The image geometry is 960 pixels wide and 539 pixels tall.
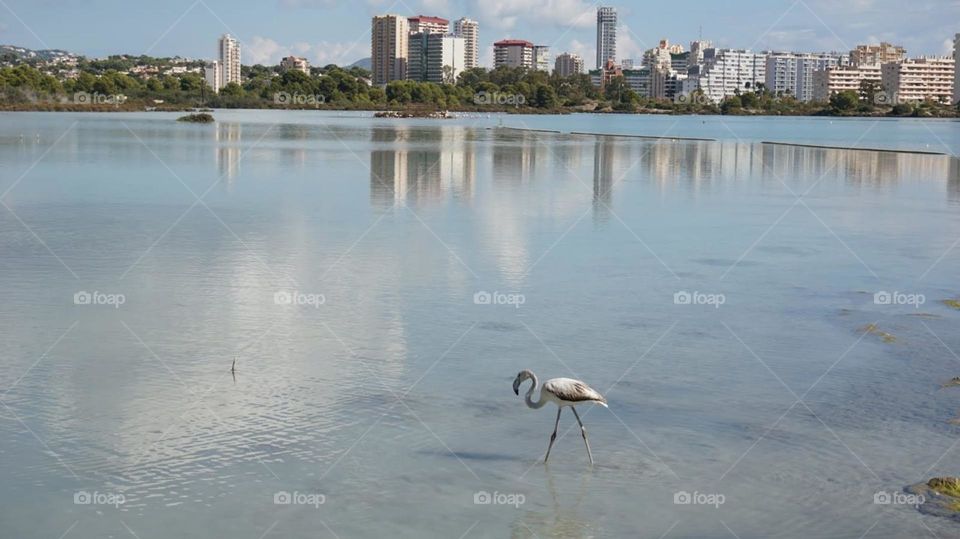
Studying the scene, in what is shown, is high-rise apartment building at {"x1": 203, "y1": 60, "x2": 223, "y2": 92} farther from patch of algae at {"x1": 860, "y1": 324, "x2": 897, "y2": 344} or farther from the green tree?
patch of algae at {"x1": 860, "y1": 324, "x2": 897, "y2": 344}

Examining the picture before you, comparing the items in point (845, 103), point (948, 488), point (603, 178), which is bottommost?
point (948, 488)

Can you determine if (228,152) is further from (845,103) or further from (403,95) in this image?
(845,103)

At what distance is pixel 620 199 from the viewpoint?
24984 mm

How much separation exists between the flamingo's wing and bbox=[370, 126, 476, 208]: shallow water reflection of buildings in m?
14.5

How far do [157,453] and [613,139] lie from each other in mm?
52661

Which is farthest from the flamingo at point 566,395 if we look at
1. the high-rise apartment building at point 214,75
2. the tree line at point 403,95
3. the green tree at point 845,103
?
the green tree at point 845,103

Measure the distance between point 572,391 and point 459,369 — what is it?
2.28 m

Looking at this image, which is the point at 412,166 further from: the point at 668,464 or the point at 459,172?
the point at 668,464

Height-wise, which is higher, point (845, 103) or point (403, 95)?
point (845, 103)

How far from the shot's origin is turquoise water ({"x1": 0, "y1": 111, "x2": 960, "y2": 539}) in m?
7.00

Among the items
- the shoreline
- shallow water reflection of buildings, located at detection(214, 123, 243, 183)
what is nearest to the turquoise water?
shallow water reflection of buildings, located at detection(214, 123, 243, 183)

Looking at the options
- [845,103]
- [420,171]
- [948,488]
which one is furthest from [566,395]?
[845,103]

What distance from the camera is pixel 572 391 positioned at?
783cm

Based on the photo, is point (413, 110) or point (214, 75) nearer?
point (413, 110)
